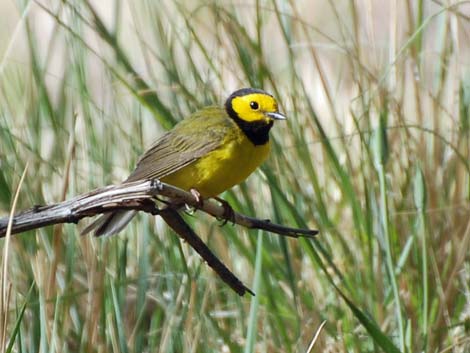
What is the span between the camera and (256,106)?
9.01 ft

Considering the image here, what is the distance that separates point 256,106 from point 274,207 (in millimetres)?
257

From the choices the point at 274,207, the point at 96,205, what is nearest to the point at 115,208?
the point at 96,205

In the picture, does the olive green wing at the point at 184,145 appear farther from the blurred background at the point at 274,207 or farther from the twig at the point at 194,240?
the twig at the point at 194,240

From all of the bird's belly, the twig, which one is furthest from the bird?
the twig

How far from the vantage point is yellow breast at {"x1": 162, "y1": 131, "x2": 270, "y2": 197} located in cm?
255

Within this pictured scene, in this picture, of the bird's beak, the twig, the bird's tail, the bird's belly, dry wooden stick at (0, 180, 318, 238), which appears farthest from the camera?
the bird's beak

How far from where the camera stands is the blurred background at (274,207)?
8.21ft

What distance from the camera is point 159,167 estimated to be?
2.70 metres

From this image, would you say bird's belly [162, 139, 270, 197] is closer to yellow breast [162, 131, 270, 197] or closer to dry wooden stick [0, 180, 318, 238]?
yellow breast [162, 131, 270, 197]

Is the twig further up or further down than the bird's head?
further down

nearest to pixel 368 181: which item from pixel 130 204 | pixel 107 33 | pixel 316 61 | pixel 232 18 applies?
pixel 316 61

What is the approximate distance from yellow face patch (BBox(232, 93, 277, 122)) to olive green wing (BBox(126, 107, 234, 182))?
50 millimetres

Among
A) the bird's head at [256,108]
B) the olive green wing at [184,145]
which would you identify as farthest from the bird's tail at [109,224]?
the bird's head at [256,108]

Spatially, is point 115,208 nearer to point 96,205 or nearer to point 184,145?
point 96,205
